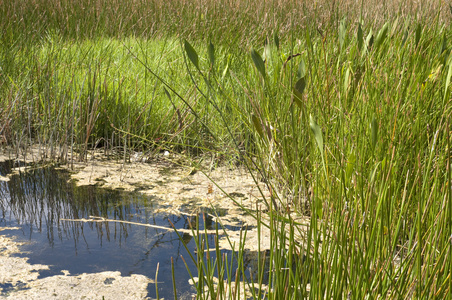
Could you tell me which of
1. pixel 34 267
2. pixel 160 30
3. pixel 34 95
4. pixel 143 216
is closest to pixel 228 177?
pixel 143 216

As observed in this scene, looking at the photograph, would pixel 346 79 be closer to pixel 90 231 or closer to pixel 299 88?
pixel 299 88

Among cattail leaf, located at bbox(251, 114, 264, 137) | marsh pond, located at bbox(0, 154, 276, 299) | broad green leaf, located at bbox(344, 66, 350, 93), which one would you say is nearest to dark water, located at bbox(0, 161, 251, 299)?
marsh pond, located at bbox(0, 154, 276, 299)

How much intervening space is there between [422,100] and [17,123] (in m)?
1.98

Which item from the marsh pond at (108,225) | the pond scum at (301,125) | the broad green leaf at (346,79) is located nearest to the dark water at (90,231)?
the marsh pond at (108,225)

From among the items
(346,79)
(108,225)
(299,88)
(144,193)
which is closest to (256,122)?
(299,88)

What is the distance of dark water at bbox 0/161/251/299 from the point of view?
1379 millimetres

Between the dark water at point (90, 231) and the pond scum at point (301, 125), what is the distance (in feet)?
A: 0.47

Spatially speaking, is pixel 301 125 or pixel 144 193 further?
pixel 144 193

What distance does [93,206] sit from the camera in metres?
1.82

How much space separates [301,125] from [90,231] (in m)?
0.78

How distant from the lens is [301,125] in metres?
1.67

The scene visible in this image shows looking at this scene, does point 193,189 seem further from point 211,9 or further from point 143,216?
point 211,9

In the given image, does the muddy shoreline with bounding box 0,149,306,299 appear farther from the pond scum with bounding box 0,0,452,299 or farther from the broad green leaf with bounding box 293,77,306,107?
the broad green leaf with bounding box 293,77,306,107

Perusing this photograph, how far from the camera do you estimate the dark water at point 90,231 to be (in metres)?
1.38
